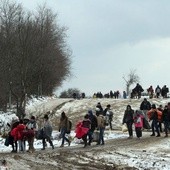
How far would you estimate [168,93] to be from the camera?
5241 centimetres

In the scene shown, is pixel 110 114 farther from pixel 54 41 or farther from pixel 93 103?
pixel 54 41

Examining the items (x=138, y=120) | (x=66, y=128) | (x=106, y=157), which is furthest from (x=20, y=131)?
(x=138, y=120)

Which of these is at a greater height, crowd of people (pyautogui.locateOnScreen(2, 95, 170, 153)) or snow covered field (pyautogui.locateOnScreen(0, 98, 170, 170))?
crowd of people (pyautogui.locateOnScreen(2, 95, 170, 153))

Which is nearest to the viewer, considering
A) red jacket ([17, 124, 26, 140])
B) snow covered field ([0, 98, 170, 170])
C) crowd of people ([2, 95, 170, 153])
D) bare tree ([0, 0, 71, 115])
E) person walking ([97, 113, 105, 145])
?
snow covered field ([0, 98, 170, 170])

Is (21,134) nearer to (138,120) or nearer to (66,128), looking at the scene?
(66,128)

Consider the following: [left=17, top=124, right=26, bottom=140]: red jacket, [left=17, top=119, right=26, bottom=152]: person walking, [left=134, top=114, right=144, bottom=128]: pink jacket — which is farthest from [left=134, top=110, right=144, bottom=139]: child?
[left=17, top=124, right=26, bottom=140]: red jacket

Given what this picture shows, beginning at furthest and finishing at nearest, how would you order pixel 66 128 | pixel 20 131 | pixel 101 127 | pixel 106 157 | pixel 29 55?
1. pixel 29 55
2. pixel 66 128
3. pixel 101 127
4. pixel 20 131
5. pixel 106 157

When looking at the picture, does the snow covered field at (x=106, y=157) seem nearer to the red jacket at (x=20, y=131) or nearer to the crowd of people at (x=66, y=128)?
the crowd of people at (x=66, y=128)

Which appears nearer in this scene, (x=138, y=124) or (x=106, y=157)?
(x=106, y=157)

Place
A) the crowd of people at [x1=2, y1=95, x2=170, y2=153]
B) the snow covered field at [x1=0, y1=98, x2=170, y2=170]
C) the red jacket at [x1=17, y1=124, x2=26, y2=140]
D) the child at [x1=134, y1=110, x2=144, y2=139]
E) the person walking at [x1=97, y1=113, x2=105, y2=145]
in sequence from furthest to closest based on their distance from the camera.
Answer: the child at [x1=134, y1=110, x2=144, y2=139] < the person walking at [x1=97, y1=113, x2=105, y2=145] < the crowd of people at [x1=2, y1=95, x2=170, y2=153] < the red jacket at [x1=17, y1=124, x2=26, y2=140] < the snow covered field at [x1=0, y1=98, x2=170, y2=170]

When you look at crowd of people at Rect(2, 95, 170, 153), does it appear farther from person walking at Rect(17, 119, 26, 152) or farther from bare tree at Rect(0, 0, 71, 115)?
bare tree at Rect(0, 0, 71, 115)

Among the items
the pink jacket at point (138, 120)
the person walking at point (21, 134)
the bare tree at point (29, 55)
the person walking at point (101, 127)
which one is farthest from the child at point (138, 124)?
the bare tree at point (29, 55)

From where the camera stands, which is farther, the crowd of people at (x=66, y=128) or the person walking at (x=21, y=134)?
the crowd of people at (x=66, y=128)

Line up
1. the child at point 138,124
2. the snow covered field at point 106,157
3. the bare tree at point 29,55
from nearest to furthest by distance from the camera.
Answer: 1. the snow covered field at point 106,157
2. the child at point 138,124
3. the bare tree at point 29,55
